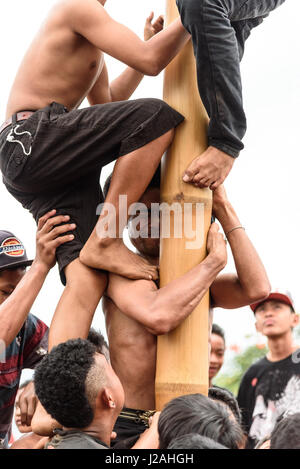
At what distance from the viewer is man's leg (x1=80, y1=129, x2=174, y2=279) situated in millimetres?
3174

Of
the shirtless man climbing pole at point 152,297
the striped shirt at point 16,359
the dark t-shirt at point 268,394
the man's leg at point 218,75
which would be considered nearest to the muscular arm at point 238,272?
the shirtless man climbing pole at point 152,297

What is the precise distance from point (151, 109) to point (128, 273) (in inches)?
28.8

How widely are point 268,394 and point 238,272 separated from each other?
2.00m

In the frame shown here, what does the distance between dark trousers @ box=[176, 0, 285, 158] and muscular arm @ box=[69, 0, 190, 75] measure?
134 millimetres

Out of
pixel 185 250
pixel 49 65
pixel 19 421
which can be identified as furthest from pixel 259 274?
pixel 19 421

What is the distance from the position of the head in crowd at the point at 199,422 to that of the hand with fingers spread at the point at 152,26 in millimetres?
2013

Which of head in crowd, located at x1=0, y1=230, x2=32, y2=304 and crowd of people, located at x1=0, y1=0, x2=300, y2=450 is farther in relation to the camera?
head in crowd, located at x1=0, y1=230, x2=32, y2=304

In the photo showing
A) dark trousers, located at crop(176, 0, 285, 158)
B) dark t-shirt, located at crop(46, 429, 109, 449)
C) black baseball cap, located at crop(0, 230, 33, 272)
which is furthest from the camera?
black baseball cap, located at crop(0, 230, 33, 272)

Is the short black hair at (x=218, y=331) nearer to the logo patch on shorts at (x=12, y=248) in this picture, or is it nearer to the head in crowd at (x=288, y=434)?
the logo patch on shorts at (x=12, y=248)

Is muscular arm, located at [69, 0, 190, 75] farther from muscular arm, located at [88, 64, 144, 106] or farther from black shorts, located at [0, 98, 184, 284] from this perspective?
muscular arm, located at [88, 64, 144, 106]

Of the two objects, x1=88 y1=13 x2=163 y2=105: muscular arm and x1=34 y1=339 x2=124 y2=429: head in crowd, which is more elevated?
x1=88 y1=13 x2=163 y2=105: muscular arm

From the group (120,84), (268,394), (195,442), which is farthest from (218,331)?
(195,442)

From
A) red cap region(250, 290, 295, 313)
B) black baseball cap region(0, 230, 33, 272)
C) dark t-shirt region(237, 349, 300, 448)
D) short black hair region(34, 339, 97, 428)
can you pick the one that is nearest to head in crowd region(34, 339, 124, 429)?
short black hair region(34, 339, 97, 428)

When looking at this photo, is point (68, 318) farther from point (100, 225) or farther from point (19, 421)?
point (19, 421)
